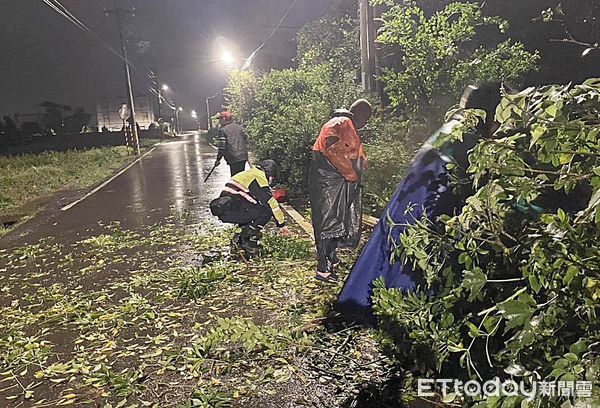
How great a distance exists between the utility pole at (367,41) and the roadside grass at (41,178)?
912cm

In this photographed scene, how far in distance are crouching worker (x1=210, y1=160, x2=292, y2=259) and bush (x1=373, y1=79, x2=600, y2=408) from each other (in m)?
3.62

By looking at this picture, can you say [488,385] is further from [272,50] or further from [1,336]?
[272,50]

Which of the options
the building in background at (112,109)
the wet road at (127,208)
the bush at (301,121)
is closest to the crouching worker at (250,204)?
the wet road at (127,208)

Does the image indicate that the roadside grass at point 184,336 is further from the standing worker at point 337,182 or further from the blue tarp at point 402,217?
the standing worker at point 337,182

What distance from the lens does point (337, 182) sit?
18.1 ft

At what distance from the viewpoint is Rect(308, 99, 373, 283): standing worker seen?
17.6ft

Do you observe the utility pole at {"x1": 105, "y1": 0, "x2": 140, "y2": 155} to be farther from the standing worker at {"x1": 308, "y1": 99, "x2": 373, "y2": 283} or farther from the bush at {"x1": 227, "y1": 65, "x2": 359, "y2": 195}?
the standing worker at {"x1": 308, "y1": 99, "x2": 373, "y2": 283}

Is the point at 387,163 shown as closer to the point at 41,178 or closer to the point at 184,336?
the point at 184,336

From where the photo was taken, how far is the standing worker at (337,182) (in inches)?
211

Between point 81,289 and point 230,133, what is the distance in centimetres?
487

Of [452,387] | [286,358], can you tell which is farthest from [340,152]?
[452,387]

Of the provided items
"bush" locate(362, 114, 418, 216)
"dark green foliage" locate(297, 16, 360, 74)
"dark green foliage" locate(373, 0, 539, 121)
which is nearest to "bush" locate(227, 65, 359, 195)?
"dark green foliage" locate(297, 16, 360, 74)

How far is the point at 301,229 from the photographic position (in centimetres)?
875

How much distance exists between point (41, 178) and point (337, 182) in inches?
791
